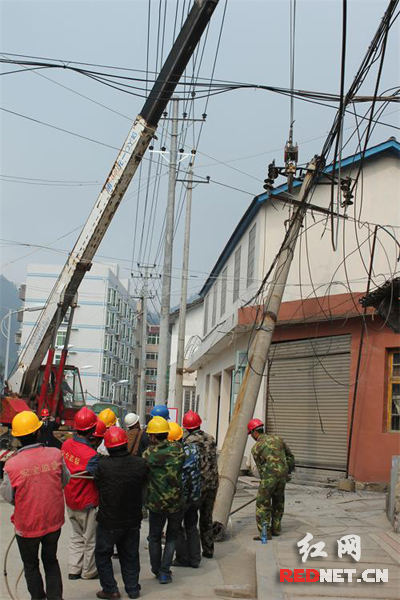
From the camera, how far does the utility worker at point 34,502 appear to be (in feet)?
18.9

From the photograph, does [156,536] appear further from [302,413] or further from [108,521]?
[302,413]

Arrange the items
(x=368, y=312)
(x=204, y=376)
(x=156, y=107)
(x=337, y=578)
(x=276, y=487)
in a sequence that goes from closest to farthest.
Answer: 1. (x=337, y=578)
2. (x=276, y=487)
3. (x=156, y=107)
4. (x=368, y=312)
5. (x=204, y=376)

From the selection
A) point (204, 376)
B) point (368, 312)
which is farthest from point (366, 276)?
point (204, 376)

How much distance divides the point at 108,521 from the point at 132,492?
354 millimetres

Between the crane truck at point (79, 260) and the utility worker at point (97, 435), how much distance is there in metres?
6.16

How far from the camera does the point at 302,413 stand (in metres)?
17.0

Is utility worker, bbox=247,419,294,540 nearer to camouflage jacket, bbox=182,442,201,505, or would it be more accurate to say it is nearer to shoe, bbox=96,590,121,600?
camouflage jacket, bbox=182,442,201,505

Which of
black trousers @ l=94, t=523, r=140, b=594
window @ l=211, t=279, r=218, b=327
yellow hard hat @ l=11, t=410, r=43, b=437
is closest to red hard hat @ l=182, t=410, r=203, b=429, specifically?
black trousers @ l=94, t=523, r=140, b=594

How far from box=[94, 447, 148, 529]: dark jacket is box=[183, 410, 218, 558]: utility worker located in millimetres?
1691

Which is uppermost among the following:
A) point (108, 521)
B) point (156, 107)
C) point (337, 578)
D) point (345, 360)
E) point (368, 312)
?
point (156, 107)

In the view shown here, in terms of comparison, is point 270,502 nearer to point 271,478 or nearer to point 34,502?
point 271,478

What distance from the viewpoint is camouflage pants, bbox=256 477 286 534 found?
9148mm

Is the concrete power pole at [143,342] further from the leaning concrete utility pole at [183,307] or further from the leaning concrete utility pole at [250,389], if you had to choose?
the leaning concrete utility pole at [250,389]

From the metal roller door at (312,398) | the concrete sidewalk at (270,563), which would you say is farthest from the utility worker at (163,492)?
the metal roller door at (312,398)
